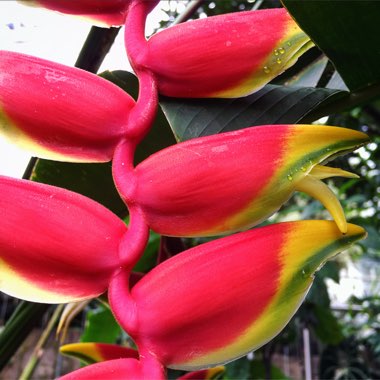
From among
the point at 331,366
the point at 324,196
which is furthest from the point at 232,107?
the point at 331,366

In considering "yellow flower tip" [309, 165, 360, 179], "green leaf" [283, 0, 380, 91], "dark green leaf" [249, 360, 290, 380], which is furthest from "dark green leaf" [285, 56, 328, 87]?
"dark green leaf" [249, 360, 290, 380]

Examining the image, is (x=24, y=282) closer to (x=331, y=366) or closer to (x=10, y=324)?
(x=10, y=324)

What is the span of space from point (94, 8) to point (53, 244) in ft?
0.56

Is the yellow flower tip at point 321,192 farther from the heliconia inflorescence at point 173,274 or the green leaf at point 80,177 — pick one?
the green leaf at point 80,177

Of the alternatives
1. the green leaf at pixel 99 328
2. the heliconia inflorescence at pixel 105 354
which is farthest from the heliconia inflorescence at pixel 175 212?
the green leaf at pixel 99 328

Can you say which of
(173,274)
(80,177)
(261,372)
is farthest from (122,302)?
(261,372)

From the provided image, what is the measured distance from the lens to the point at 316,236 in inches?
9.7

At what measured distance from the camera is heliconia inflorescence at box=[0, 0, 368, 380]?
0.23 metres

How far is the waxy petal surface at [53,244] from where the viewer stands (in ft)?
0.79

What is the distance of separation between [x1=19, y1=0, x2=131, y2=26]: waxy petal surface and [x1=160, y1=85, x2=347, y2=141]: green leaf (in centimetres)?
7

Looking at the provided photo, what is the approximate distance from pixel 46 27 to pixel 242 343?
12.4 inches

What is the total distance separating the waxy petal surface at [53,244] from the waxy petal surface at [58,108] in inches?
1.6

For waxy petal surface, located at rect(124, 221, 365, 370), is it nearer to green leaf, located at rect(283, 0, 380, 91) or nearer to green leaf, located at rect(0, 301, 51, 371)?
green leaf, located at rect(283, 0, 380, 91)

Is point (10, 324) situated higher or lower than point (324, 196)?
lower
